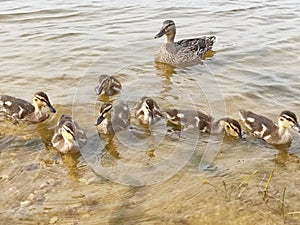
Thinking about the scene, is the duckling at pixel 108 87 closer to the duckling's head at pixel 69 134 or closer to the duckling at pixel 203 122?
the duckling at pixel 203 122

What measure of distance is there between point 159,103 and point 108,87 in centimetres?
85

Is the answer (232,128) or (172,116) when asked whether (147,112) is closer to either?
(172,116)

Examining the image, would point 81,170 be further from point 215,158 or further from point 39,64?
point 39,64

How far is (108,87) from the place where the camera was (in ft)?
21.1

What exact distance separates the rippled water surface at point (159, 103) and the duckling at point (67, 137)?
0.11m

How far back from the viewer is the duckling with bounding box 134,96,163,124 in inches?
213

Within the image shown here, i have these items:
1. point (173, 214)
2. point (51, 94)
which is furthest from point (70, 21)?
point (173, 214)

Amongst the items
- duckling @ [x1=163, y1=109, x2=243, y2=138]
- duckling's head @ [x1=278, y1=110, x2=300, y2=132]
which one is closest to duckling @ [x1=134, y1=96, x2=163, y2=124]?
duckling @ [x1=163, y1=109, x2=243, y2=138]

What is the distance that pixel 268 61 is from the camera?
770 cm

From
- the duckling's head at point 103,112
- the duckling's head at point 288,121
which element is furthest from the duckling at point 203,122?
the duckling's head at point 103,112

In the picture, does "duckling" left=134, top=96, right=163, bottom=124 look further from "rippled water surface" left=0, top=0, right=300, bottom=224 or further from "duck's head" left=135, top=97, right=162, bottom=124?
"rippled water surface" left=0, top=0, right=300, bottom=224

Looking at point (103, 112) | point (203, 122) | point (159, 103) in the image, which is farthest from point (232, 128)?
point (103, 112)

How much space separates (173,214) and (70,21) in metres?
7.80

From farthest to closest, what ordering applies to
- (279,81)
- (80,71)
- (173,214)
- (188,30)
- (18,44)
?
(188,30)
(18,44)
(80,71)
(279,81)
(173,214)
